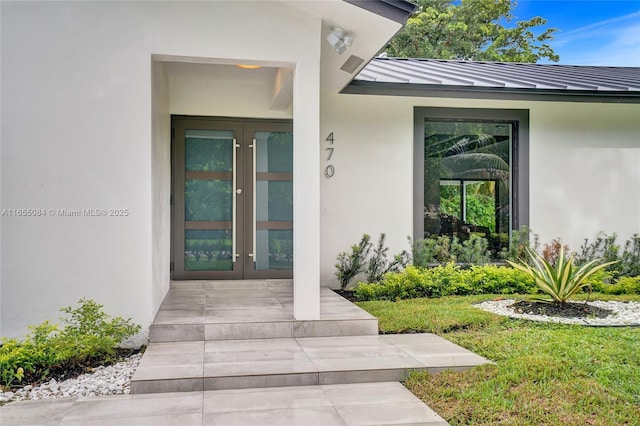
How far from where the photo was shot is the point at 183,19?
4668 millimetres

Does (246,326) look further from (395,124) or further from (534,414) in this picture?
(395,124)

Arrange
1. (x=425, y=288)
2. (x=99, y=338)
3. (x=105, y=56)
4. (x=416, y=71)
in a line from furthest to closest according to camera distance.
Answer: (x=416, y=71), (x=425, y=288), (x=105, y=56), (x=99, y=338)

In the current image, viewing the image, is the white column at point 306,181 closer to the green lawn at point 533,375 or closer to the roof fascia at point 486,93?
the green lawn at point 533,375

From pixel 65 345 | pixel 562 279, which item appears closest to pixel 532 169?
pixel 562 279

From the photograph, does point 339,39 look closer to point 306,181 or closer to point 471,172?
point 306,181

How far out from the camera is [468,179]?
7887 millimetres

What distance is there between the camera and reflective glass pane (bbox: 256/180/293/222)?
740 cm

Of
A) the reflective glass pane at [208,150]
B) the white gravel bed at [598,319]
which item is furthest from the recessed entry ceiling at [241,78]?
the white gravel bed at [598,319]

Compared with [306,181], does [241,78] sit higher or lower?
higher

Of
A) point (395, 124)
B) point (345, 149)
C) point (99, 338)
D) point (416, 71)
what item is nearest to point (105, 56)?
point (99, 338)

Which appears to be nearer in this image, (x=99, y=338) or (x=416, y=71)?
(x=99, y=338)

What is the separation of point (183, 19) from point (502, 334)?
4072 mm

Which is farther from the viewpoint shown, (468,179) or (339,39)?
(468,179)

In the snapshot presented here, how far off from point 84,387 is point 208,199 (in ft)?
12.6
